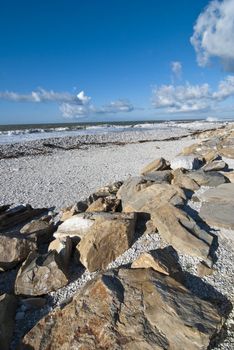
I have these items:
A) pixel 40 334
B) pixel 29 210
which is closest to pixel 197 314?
pixel 40 334

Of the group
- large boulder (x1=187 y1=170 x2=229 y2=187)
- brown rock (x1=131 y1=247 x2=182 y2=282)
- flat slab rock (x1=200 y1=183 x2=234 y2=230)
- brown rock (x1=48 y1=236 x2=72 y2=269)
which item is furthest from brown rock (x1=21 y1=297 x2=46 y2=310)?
large boulder (x1=187 y1=170 x2=229 y2=187)

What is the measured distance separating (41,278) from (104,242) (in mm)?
1115

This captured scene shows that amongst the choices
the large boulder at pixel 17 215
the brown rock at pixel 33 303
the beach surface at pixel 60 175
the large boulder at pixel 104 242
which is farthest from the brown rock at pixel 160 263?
the beach surface at pixel 60 175

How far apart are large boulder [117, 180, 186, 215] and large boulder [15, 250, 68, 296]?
2199mm

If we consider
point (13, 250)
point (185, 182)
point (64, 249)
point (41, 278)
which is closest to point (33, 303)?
point (41, 278)

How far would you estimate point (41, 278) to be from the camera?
15.1 feet

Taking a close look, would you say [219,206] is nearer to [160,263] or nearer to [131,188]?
[131,188]

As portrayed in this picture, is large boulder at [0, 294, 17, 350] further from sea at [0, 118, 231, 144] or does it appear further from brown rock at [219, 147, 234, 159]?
sea at [0, 118, 231, 144]

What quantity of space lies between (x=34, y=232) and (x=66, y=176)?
6.56m

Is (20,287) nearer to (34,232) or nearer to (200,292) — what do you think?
(34,232)

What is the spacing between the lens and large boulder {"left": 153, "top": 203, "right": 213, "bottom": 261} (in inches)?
195

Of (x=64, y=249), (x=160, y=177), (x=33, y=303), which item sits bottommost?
(x=33, y=303)

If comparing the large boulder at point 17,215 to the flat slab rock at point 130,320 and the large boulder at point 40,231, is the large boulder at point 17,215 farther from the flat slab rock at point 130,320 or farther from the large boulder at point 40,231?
the flat slab rock at point 130,320

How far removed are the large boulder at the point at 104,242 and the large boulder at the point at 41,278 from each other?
478 millimetres
